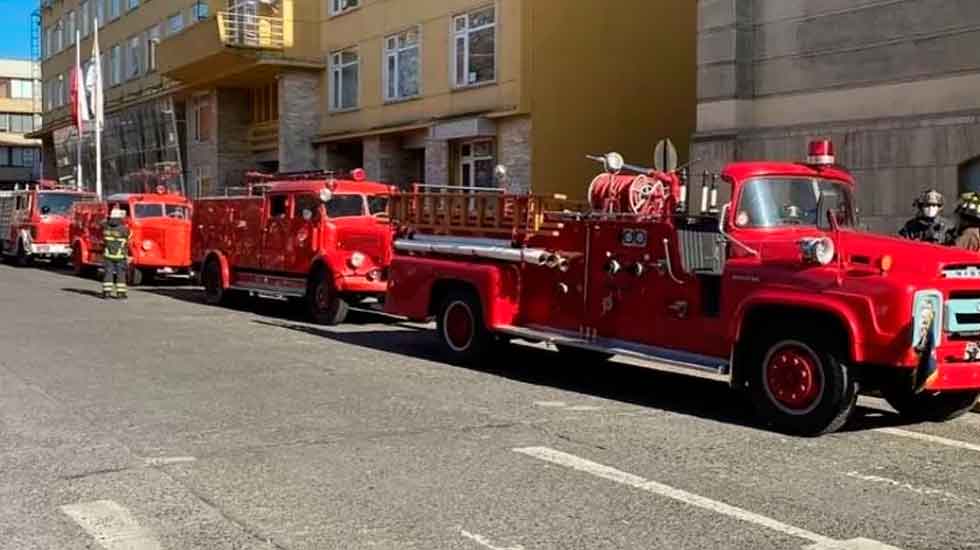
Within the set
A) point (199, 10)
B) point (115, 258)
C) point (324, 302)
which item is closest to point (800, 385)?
point (324, 302)

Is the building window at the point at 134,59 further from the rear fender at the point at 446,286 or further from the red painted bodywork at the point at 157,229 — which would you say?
the rear fender at the point at 446,286

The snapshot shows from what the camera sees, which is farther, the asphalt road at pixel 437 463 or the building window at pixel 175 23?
the building window at pixel 175 23

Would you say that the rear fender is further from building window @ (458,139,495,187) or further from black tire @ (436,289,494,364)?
building window @ (458,139,495,187)

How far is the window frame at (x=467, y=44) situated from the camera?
25.2 m

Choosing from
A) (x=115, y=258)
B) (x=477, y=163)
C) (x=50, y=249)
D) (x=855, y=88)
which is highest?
(x=855, y=88)

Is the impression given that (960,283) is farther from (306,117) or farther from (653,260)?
(306,117)

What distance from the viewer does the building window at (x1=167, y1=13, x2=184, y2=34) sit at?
4278 cm

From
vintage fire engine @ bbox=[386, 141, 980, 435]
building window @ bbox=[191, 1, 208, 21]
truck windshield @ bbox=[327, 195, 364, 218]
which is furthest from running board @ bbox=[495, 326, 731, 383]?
building window @ bbox=[191, 1, 208, 21]

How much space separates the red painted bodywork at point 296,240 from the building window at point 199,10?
22665 millimetres

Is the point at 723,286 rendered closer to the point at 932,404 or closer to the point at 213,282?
the point at 932,404

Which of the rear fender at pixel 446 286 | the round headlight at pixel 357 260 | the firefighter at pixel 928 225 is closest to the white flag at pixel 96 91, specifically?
the round headlight at pixel 357 260

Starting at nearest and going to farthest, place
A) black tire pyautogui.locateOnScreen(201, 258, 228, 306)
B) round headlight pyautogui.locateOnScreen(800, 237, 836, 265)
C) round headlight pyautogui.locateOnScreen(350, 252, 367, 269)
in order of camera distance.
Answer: round headlight pyautogui.locateOnScreen(800, 237, 836, 265) → round headlight pyautogui.locateOnScreen(350, 252, 367, 269) → black tire pyautogui.locateOnScreen(201, 258, 228, 306)

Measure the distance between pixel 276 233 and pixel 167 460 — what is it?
10.7m

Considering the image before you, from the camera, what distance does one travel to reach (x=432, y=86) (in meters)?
27.7
